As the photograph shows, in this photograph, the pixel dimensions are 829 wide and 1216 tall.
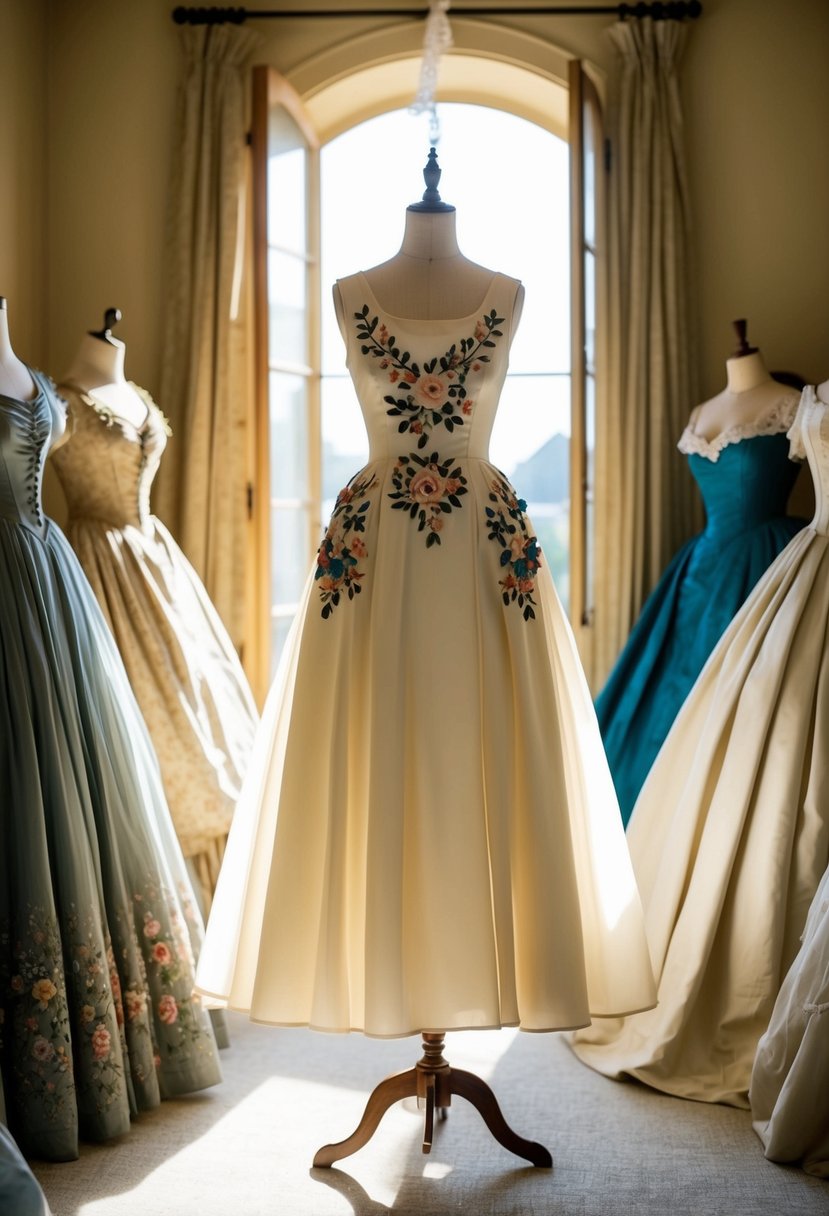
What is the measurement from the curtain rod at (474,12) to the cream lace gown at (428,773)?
178 cm

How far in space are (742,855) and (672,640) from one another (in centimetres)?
77

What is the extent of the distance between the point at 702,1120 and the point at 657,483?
68.1 inches

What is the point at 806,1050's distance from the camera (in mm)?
1994

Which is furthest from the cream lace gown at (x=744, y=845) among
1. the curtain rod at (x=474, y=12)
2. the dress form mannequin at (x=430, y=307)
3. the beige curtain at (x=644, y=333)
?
the curtain rod at (x=474, y=12)

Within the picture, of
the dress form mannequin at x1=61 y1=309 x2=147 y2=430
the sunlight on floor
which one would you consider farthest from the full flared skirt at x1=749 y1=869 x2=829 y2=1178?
the dress form mannequin at x1=61 y1=309 x2=147 y2=430

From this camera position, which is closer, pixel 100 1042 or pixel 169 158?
pixel 100 1042

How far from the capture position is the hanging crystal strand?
3340 millimetres

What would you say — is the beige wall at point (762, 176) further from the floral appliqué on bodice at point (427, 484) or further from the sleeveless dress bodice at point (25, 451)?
the sleeveless dress bodice at point (25, 451)

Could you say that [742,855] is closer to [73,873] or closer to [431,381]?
[431,381]

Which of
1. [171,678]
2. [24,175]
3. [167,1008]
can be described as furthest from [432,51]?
[167,1008]

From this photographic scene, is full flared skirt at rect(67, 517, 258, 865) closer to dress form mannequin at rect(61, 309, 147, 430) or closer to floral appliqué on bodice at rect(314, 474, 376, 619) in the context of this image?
dress form mannequin at rect(61, 309, 147, 430)

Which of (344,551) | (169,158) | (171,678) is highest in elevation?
(169,158)

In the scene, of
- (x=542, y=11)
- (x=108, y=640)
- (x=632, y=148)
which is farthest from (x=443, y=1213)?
(x=542, y=11)

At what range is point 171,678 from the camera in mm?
2715
